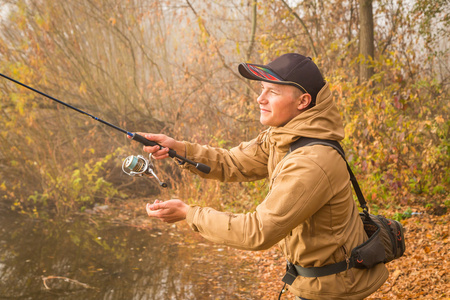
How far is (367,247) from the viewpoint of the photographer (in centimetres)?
214

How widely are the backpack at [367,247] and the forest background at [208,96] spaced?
2792mm

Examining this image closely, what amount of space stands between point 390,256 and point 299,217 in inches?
32.3

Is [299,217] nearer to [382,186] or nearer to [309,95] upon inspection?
[309,95]

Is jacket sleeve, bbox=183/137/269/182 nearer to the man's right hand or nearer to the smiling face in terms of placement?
the man's right hand

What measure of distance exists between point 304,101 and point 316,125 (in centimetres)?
18

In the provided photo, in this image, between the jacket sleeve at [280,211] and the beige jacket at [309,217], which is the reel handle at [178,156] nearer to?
the beige jacket at [309,217]

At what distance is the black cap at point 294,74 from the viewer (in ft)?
7.09

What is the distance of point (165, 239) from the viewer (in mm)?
7066

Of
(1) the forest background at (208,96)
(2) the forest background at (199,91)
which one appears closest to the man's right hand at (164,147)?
(1) the forest background at (208,96)

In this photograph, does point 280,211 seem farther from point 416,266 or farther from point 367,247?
point 416,266

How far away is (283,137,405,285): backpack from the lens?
82.0 inches

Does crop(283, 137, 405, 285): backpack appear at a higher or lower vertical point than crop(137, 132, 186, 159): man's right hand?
lower

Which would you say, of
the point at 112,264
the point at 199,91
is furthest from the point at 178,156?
the point at 199,91

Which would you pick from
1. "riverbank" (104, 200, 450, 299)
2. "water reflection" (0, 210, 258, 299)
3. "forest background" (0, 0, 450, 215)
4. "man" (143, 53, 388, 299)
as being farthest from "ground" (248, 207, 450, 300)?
"man" (143, 53, 388, 299)
